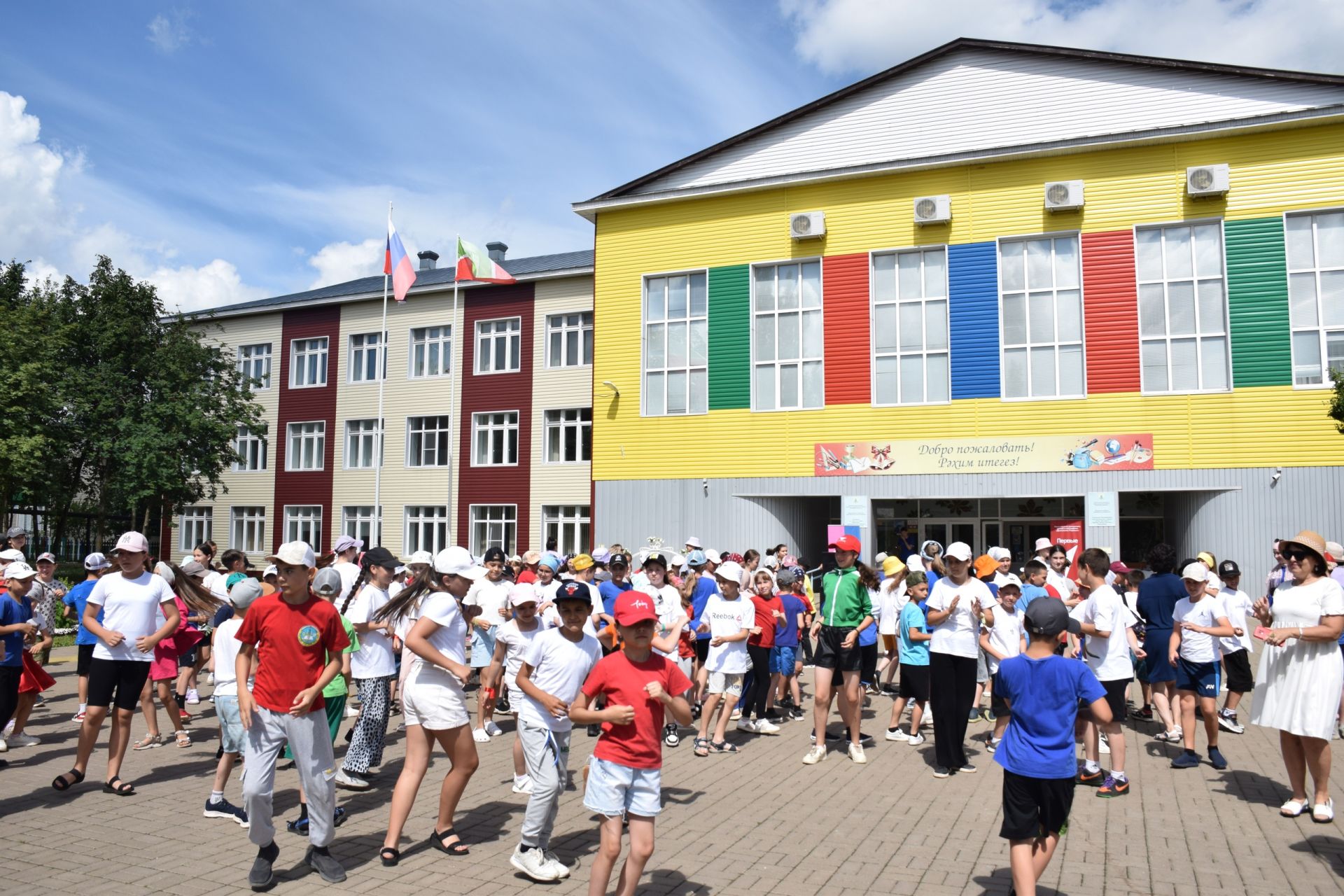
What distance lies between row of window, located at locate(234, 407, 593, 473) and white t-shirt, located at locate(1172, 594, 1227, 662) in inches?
A: 934

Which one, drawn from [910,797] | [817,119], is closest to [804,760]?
[910,797]

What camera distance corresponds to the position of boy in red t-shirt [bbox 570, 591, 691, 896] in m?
4.76

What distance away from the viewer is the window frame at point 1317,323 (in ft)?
68.0

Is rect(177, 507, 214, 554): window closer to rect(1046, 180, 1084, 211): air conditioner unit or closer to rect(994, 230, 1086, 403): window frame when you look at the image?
rect(994, 230, 1086, 403): window frame

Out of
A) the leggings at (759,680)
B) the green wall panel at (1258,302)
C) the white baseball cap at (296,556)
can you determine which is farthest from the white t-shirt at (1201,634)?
the green wall panel at (1258,302)

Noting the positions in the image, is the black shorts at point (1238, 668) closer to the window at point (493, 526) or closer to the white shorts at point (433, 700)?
the white shorts at point (433, 700)

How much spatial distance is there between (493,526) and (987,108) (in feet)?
69.9

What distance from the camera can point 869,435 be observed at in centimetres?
2400

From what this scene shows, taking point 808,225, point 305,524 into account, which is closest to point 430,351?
point 305,524

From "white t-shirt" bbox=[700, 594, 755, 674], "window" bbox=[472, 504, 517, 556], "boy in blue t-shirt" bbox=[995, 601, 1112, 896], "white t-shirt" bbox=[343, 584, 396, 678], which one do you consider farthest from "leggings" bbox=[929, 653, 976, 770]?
"window" bbox=[472, 504, 517, 556]

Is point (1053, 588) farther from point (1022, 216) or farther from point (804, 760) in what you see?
point (1022, 216)

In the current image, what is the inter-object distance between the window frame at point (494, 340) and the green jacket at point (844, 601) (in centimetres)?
2634

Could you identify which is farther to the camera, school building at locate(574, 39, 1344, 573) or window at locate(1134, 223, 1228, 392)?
window at locate(1134, 223, 1228, 392)

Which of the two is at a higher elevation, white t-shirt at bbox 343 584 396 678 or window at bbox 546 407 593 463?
window at bbox 546 407 593 463
